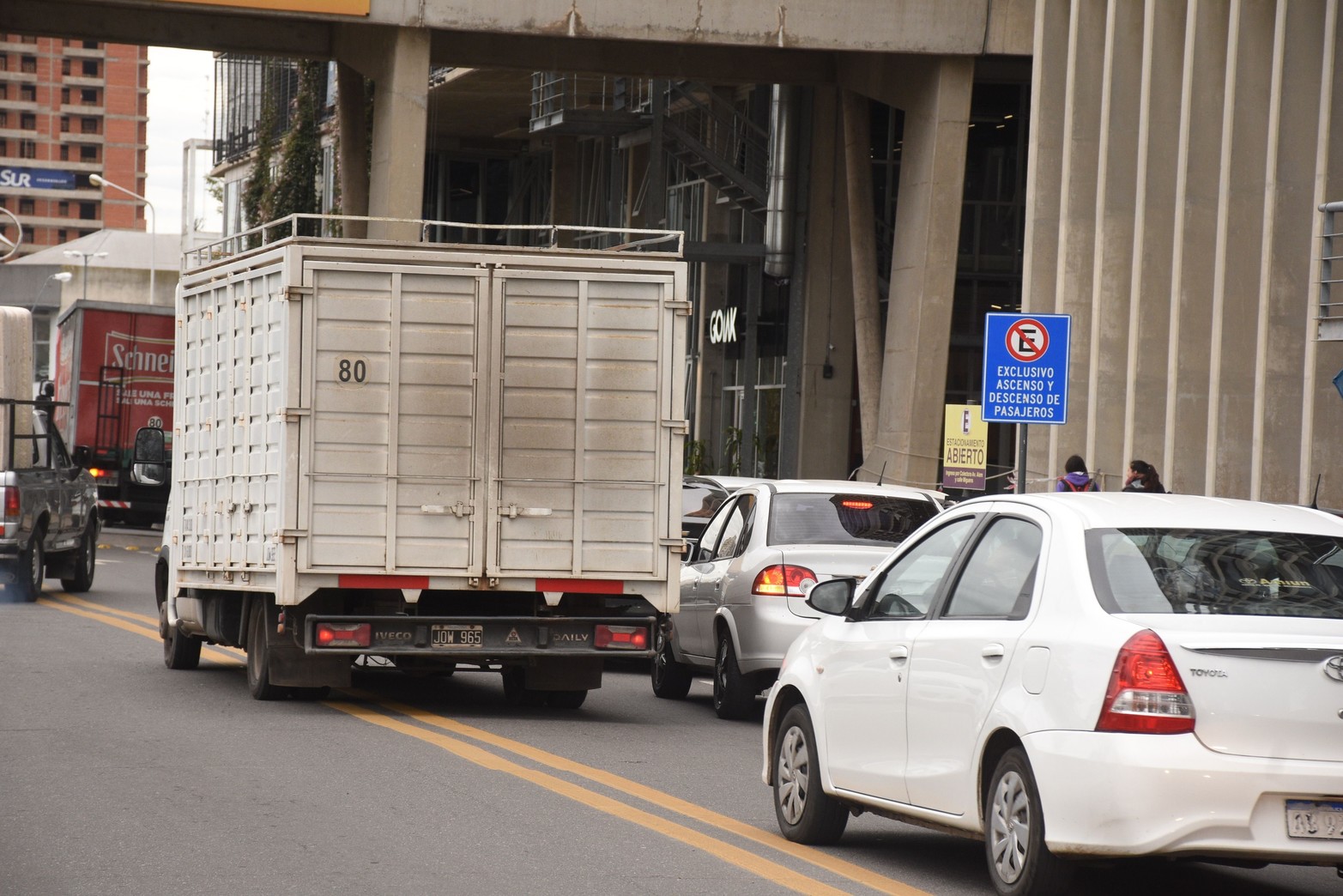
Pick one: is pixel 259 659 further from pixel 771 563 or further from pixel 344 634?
pixel 771 563

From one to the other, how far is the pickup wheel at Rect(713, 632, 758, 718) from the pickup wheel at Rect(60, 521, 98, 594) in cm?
1324

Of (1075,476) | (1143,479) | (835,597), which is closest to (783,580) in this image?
(835,597)

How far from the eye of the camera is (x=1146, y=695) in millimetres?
6602

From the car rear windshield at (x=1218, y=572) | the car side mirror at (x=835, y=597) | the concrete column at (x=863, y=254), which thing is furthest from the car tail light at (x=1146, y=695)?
the concrete column at (x=863, y=254)

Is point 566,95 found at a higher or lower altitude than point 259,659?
higher

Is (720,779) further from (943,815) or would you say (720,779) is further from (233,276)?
(233,276)

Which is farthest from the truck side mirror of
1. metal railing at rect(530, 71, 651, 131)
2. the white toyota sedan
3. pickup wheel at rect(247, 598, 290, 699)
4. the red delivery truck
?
metal railing at rect(530, 71, 651, 131)

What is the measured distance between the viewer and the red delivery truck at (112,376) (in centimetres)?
3772

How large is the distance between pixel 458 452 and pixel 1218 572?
23.3 feet

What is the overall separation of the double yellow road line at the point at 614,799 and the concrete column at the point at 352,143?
24456 millimetres

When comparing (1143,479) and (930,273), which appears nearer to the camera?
(1143,479)

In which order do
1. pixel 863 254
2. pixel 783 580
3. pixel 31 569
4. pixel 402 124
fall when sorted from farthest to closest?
pixel 863 254 < pixel 402 124 < pixel 31 569 < pixel 783 580

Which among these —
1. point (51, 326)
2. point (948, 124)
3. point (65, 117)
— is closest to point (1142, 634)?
point (948, 124)

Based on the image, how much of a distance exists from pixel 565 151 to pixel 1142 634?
46.5 m
